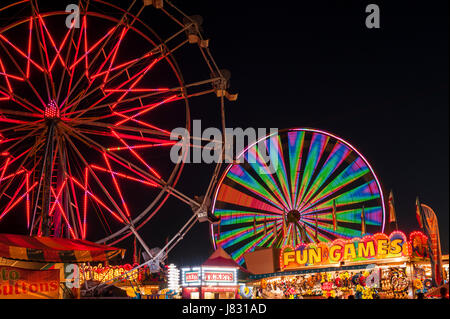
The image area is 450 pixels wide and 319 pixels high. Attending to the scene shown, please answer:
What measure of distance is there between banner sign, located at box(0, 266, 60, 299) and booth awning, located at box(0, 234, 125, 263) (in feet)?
2.20

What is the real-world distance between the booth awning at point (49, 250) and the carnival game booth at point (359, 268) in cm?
1125

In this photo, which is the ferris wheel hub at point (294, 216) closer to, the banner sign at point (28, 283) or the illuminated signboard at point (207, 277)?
the illuminated signboard at point (207, 277)

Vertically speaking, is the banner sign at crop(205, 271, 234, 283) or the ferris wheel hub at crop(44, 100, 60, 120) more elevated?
the ferris wheel hub at crop(44, 100, 60, 120)

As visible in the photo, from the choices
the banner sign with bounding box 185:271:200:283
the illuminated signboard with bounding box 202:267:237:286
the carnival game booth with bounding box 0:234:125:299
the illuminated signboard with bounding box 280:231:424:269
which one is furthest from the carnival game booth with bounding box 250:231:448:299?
the carnival game booth with bounding box 0:234:125:299

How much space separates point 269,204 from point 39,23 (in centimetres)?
1532

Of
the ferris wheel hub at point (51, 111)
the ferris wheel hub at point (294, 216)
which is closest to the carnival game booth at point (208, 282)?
the ferris wheel hub at point (294, 216)

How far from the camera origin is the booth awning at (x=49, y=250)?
910 centimetres

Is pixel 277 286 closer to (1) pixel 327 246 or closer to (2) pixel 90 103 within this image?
(1) pixel 327 246

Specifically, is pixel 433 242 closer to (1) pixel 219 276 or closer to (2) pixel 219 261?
(1) pixel 219 276

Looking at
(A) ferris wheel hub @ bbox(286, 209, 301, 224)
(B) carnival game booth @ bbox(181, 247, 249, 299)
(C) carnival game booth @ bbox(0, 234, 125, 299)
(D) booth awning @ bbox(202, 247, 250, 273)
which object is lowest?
(B) carnival game booth @ bbox(181, 247, 249, 299)

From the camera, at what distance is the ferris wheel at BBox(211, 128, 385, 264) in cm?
2283

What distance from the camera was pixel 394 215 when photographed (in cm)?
2217

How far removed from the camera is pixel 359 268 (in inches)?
722

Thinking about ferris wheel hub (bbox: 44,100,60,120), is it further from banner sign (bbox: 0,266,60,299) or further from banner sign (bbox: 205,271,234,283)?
banner sign (bbox: 205,271,234,283)
